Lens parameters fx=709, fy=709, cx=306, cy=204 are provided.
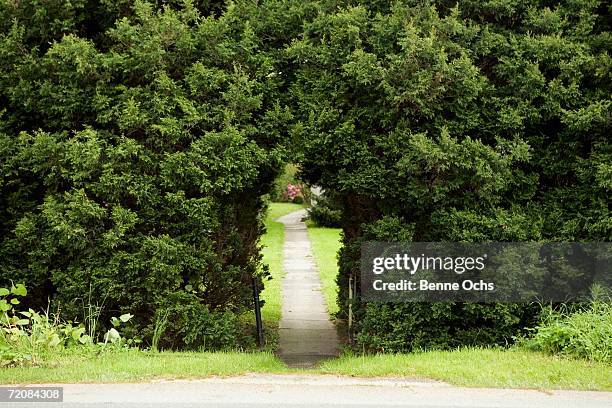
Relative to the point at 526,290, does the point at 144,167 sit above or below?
above

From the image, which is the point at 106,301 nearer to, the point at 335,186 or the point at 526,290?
the point at 335,186

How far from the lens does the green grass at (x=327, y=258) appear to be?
644 inches

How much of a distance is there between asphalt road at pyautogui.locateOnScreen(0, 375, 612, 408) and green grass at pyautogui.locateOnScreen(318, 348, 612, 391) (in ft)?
0.84

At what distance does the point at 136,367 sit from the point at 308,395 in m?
2.06

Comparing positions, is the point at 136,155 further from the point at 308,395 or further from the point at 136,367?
the point at 308,395

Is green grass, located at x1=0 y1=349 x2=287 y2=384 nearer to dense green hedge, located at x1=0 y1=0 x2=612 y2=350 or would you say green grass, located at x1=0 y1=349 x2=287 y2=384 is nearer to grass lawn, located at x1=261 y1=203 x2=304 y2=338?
dense green hedge, located at x1=0 y1=0 x2=612 y2=350

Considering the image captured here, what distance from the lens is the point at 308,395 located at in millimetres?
6625

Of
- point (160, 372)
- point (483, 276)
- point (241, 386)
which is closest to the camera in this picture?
point (241, 386)

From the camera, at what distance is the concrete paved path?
1136 centimetres

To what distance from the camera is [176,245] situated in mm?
9523

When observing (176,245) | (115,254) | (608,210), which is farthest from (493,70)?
(115,254)

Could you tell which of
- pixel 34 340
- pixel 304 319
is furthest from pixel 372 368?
pixel 304 319

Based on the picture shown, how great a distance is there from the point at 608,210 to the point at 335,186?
3.82 meters

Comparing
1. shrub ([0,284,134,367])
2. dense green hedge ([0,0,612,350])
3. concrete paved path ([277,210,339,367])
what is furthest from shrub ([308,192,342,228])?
shrub ([0,284,134,367])
